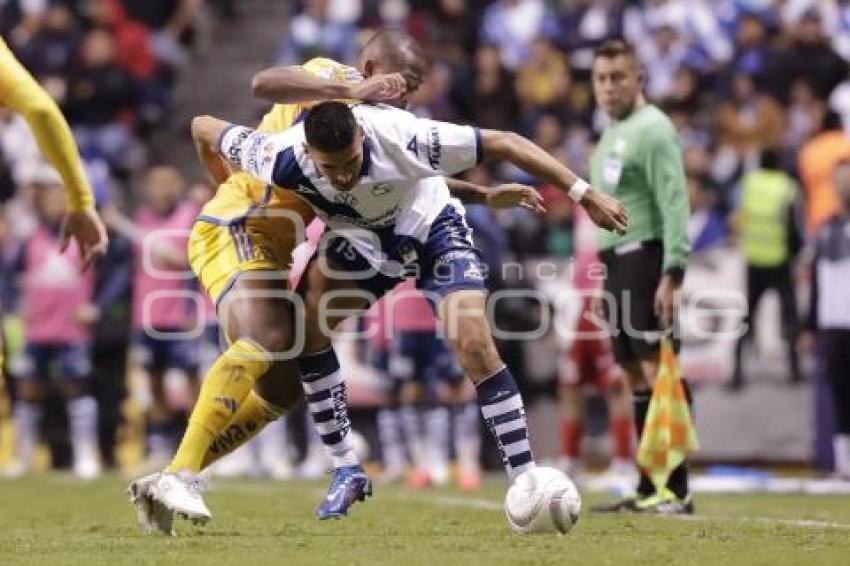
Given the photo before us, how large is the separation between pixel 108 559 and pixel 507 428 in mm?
2111

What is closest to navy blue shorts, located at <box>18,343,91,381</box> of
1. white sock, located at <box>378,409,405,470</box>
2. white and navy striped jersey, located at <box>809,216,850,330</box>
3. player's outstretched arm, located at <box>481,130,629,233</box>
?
white sock, located at <box>378,409,405,470</box>

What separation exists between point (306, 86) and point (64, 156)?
2096mm

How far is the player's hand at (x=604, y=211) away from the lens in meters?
8.90

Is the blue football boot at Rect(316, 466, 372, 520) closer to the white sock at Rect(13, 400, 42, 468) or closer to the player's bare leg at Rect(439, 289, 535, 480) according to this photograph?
the player's bare leg at Rect(439, 289, 535, 480)

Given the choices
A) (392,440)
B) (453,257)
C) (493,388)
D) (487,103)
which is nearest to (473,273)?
(453,257)

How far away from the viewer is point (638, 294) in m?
11.5

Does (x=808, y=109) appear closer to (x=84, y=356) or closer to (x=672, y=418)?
(x=84, y=356)

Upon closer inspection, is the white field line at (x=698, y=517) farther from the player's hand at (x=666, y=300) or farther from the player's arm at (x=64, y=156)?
the player's arm at (x=64, y=156)

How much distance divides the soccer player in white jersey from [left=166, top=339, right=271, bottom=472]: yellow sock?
75cm

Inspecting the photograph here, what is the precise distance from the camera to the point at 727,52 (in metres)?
21.9

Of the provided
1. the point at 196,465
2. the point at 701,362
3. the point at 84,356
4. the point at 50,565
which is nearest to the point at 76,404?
the point at 84,356

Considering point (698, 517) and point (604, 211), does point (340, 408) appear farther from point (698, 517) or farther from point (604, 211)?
point (698, 517)

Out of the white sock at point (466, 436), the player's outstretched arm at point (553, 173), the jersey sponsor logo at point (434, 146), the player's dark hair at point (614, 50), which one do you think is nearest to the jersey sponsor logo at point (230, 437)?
the jersey sponsor logo at point (434, 146)

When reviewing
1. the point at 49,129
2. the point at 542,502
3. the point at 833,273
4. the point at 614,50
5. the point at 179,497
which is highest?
the point at 614,50
